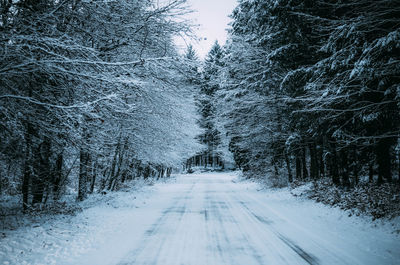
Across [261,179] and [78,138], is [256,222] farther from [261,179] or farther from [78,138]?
[261,179]

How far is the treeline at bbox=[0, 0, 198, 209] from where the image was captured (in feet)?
15.4

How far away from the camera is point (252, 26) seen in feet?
45.3

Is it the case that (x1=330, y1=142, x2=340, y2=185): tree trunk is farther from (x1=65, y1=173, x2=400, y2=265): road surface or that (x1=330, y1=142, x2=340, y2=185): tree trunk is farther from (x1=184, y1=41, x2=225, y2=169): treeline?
(x1=184, y1=41, x2=225, y2=169): treeline

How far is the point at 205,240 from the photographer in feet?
19.2

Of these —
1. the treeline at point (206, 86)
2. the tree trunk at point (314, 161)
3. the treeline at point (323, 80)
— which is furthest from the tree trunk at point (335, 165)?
the treeline at point (206, 86)

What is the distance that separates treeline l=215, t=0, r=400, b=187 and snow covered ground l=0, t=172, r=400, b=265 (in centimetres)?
252

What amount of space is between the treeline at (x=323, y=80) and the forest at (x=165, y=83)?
0.07m

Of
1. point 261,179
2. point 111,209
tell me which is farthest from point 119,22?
point 261,179

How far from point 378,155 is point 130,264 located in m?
10.2

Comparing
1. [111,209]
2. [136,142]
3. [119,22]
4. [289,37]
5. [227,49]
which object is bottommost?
[111,209]

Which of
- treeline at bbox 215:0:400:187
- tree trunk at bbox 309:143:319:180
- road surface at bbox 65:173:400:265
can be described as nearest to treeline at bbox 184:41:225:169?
treeline at bbox 215:0:400:187

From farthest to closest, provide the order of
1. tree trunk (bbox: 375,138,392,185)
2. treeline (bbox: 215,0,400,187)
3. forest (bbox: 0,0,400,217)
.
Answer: tree trunk (bbox: 375,138,392,185) < treeline (bbox: 215,0,400,187) < forest (bbox: 0,0,400,217)

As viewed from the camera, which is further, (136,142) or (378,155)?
(136,142)

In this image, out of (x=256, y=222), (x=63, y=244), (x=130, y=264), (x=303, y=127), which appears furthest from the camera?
(x=303, y=127)
